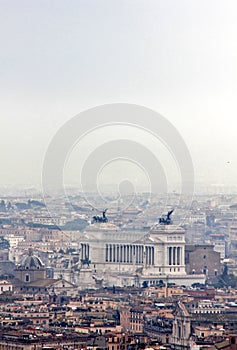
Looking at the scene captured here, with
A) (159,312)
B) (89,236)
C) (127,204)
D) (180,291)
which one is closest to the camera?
(159,312)

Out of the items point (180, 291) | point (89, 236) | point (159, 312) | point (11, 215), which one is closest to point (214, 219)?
point (11, 215)

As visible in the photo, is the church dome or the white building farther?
the white building

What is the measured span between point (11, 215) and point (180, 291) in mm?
37101

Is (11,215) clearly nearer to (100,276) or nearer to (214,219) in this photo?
(214,219)

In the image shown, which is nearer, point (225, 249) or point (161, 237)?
point (161, 237)

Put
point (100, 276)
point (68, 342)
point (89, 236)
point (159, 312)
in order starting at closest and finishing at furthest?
point (68, 342)
point (159, 312)
point (100, 276)
point (89, 236)

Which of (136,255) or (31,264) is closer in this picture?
(31,264)

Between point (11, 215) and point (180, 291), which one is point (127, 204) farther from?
point (180, 291)

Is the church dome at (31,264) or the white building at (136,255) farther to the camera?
the white building at (136,255)

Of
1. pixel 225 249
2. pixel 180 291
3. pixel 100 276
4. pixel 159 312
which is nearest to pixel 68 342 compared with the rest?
pixel 159 312

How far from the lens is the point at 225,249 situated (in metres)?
82.0

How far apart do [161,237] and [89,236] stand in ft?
11.2

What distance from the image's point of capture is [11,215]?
96812mm

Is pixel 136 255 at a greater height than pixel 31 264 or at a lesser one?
greater
